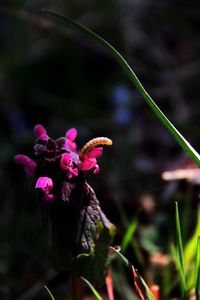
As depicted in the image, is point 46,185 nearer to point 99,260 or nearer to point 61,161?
point 61,161

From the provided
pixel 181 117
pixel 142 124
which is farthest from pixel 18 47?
pixel 181 117

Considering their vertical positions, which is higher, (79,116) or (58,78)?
(58,78)

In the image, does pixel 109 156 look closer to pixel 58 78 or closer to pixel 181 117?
pixel 181 117

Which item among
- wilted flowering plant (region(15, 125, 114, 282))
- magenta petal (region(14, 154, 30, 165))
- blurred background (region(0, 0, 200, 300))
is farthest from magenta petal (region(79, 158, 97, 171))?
blurred background (region(0, 0, 200, 300))

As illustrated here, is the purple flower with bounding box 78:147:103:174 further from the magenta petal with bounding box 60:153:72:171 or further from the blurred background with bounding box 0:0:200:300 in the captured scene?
the blurred background with bounding box 0:0:200:300

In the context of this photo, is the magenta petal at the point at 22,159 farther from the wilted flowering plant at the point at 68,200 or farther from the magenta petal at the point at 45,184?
the magenta petal at the point at 45,184

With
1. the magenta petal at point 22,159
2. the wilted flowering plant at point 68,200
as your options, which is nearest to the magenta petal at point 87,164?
the wilted flowering plant at point 68,200

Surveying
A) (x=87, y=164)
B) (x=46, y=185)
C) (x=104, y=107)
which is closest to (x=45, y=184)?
(x=46, y=185)
